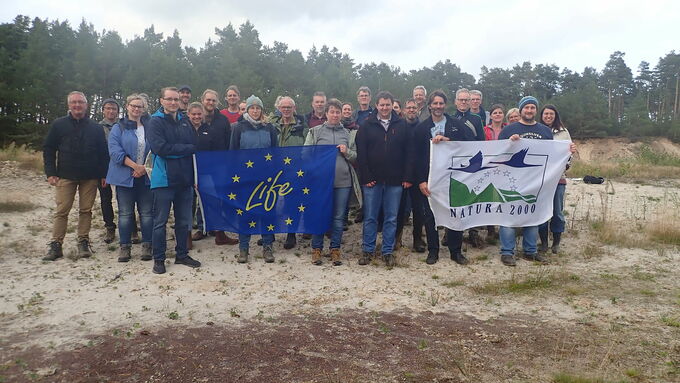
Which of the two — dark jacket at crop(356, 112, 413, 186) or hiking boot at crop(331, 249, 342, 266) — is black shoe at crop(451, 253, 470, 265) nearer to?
dark jacket at crop(356, 112, 413, 186)

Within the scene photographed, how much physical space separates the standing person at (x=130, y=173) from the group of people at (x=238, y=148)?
1 cm

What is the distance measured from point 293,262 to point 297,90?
3220cm

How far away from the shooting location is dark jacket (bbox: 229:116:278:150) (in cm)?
651

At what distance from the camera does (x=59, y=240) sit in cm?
631

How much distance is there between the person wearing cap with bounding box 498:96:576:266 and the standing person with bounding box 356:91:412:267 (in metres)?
1.62

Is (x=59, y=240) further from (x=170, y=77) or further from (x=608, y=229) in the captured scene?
(x=170, y=77)

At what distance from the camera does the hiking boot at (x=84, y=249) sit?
634 centimetres

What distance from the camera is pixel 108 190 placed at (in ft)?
23.9

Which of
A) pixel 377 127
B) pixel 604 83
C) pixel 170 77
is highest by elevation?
pixel 604 83

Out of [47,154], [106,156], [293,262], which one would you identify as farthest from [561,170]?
[47,154]

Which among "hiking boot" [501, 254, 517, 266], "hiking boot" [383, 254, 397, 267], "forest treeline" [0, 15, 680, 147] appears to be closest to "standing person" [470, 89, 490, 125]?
"hiking boot" [501, 254, 517, 266]

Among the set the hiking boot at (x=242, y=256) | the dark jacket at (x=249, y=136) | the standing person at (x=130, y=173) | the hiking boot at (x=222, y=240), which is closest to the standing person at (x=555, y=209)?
the dark jacket at (x=249, y=136)

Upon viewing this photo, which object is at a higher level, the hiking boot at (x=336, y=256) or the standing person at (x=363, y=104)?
the standing person at (x=363, y=104)

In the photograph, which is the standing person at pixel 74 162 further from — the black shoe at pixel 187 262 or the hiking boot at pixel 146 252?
the black shoe at pixel 187 262
